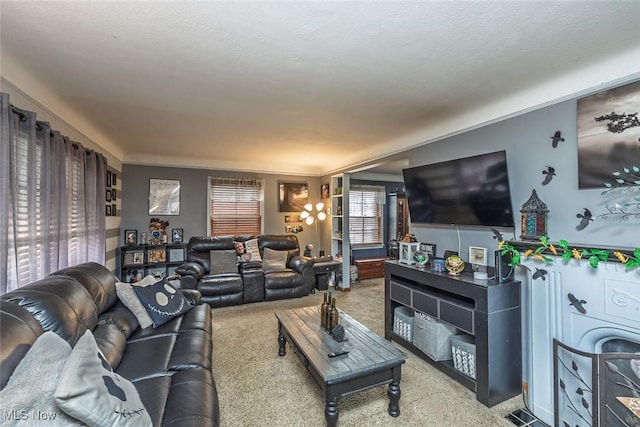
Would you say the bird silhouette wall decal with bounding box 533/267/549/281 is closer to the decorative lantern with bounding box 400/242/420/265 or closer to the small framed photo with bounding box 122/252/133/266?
the decorative lantern with bounding box 400/242/420/265

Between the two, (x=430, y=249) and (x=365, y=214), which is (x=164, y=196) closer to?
(x=365, y=214)

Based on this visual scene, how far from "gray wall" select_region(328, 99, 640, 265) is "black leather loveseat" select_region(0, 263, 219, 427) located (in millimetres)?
2615

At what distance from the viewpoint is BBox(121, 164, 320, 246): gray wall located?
496 cm

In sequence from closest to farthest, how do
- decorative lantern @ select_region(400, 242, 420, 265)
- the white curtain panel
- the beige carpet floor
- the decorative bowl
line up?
the white curtain panel → the beige carpet floor → the decorative bowl → decorative lantern @ select_region(400, 242, 420, 265)

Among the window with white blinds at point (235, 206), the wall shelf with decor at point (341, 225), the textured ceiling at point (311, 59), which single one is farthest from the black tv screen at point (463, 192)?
the window with white blinds at point (235, 206)

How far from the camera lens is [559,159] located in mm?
2172

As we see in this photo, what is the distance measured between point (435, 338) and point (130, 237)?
16.4ft

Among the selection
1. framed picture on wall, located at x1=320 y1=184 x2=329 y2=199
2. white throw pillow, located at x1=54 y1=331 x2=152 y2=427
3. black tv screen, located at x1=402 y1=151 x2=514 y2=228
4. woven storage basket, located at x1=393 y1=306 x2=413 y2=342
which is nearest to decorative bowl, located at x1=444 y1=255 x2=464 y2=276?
black tv screen, located at x1=402 y1=151 x2=514 y2=228

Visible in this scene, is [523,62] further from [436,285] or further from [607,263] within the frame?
[436,285]

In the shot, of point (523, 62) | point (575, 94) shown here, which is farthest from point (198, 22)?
point (575, 94)

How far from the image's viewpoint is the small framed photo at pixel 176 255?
196 inches

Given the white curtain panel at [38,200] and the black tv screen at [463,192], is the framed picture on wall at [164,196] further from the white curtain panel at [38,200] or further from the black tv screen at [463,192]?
the black tv screen at [463,192]

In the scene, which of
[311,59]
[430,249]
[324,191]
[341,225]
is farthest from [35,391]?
[324,191]

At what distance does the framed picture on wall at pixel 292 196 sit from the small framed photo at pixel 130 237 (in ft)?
8.82
